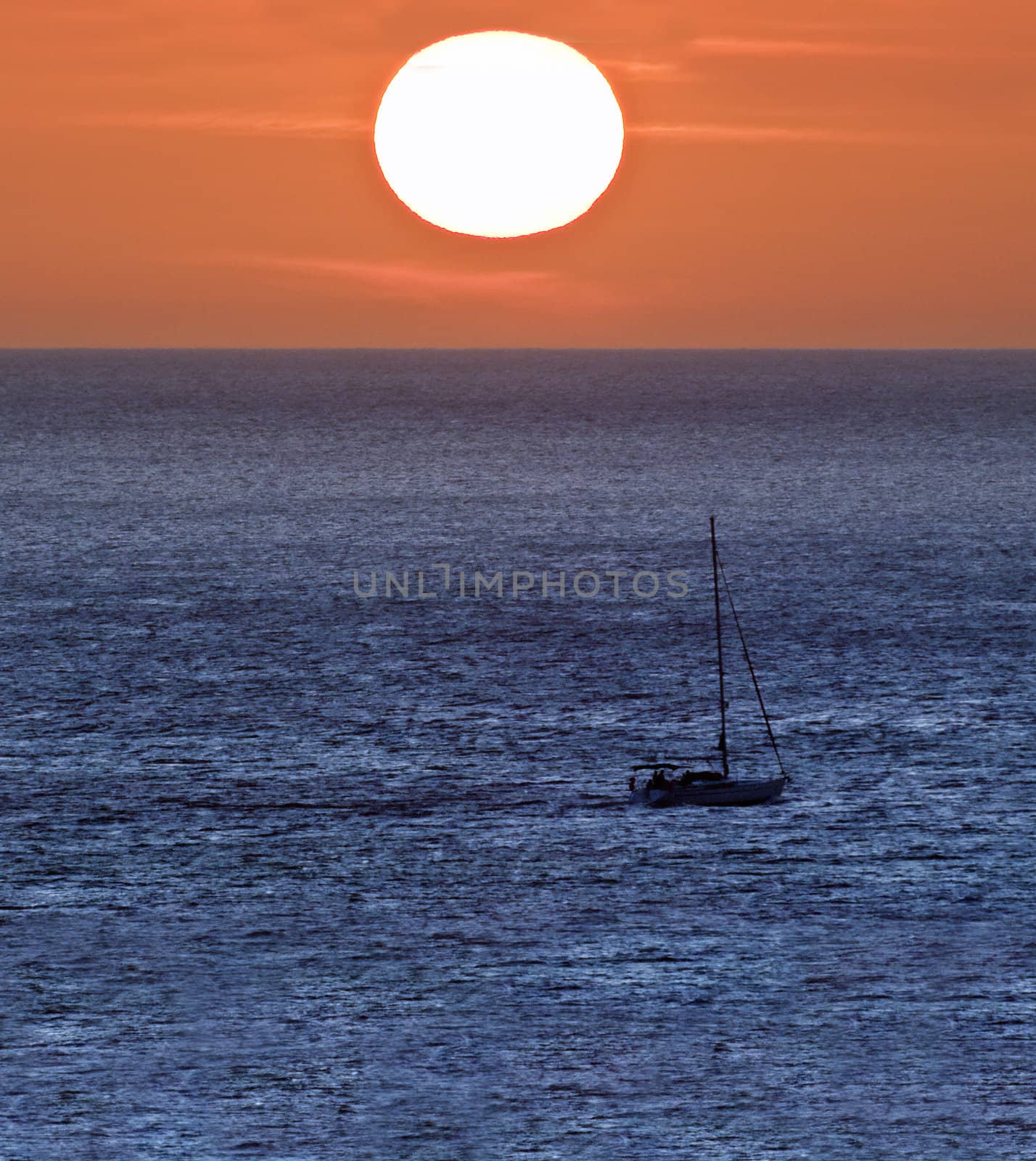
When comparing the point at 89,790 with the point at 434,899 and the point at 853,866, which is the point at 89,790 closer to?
the point at 434,899

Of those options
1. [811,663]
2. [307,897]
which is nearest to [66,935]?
[307,897]

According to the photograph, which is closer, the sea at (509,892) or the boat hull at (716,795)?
the sea at (509,892)

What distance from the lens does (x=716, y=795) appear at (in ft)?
275

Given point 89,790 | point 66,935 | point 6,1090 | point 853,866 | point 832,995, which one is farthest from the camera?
point 89,790

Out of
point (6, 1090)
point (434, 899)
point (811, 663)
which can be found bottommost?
point (6, 1090)

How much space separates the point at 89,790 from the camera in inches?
3381

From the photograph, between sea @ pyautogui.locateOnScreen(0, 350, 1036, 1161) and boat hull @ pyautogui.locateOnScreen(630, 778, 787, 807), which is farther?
boat hull @ pyautogui.locateOnScreen(630, 778, 787, 807)

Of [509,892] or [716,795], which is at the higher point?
[716,795]

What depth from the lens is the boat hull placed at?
274ft

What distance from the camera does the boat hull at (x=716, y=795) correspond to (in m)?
83.6

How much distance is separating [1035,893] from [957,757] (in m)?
20.4

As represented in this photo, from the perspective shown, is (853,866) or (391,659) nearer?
(853,866)

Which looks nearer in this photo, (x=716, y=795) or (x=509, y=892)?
(x=509, y=892)

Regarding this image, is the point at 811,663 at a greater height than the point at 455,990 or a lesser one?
greater
